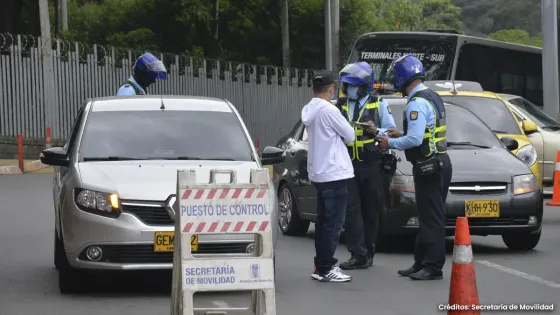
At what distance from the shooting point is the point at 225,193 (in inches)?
→ 342

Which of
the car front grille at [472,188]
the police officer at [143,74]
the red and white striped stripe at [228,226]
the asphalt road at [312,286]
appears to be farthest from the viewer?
the police officer at [143,74]

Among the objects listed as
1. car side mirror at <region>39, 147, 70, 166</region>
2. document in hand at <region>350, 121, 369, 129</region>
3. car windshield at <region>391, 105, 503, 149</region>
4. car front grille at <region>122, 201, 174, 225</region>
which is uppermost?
document in hand at <region>350, 121, 369, 129</region>

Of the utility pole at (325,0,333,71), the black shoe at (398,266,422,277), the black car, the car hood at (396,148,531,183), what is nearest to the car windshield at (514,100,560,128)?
the black car

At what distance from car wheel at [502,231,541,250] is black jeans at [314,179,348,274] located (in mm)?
3156

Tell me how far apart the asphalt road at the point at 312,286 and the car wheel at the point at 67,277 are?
0.12 meters

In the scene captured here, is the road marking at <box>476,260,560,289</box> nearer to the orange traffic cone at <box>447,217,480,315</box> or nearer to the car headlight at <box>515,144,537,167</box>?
the orange traffic cone at <box>447,217,480,315</box>

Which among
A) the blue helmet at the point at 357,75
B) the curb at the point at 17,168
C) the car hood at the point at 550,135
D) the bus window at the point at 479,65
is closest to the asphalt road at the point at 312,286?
the blue helmet at the point at 357,75

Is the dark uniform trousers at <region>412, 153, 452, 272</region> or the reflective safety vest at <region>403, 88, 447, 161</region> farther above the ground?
the reflective safety vest at <region>403, 88, 447, 161</region>

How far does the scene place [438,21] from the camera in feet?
344

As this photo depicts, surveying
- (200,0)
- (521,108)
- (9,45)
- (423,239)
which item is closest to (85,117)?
(423,239)

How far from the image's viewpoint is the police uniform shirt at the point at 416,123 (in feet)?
36.7

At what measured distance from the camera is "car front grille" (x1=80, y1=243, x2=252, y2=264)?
10.2m

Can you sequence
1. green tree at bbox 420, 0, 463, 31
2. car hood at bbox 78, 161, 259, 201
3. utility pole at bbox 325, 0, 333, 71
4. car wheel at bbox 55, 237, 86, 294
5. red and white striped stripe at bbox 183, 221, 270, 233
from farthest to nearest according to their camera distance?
1. green tree at bbox 420, 0, 463, 31
2. utility pole at bbox 325, 0, 333, 71
3. car wheel at bbox 55, 237, 86, 294
4. car hood at bbox 78, 161, 259, 201
5. red and white striped stripe at bbox 183, 221, 270, 233

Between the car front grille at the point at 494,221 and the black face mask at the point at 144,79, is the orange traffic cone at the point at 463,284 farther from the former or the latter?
the black face mask at the point at 144,79
